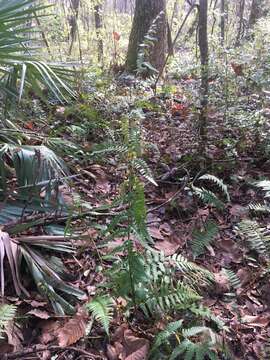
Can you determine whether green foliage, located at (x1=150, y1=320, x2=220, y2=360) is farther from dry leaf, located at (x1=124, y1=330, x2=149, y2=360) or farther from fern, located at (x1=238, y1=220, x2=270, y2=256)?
fern, located at (x1=238, y1=220, x2=270, y2=256)

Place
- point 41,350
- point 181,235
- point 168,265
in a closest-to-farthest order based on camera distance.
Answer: point 41,350 → point 168,265 → point 181,235

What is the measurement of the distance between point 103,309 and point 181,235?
3.69 ft

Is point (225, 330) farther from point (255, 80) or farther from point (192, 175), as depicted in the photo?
point (255, 80)

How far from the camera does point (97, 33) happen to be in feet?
31.2

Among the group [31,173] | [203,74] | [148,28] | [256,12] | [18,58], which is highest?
[256,12]

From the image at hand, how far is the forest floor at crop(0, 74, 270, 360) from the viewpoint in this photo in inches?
76.3

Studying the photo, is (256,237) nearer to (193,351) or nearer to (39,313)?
(193,351)

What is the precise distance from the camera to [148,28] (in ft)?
22.2

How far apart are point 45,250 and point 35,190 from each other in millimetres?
421

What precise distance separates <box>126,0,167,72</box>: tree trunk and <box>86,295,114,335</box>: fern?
536 cm

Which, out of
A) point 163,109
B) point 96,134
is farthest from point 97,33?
point 96,134

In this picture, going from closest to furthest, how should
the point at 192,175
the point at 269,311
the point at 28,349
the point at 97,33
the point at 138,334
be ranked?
the point at 28,349
the point at 138,334
the point at 269,311
the point at 192,175
the point at 97,33

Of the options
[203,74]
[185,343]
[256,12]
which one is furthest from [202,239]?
[256,12]

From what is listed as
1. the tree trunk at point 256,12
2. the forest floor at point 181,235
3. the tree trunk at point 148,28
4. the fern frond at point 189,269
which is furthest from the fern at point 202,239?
the tree trunk at point 256,12
